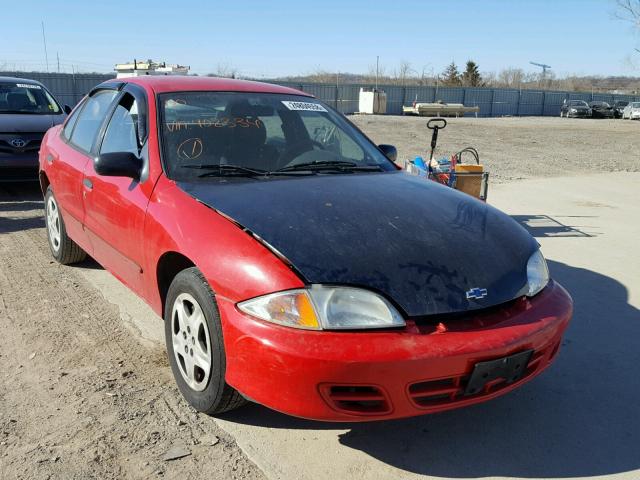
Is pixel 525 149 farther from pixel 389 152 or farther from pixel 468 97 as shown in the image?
pixel 468 97

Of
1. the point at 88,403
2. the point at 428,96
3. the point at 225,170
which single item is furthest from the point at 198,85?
the point at 428,96

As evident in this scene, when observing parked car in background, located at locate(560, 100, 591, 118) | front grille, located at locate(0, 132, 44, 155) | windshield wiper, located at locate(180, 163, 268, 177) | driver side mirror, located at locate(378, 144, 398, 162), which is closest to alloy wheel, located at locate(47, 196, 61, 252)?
windshield wiper, located at locate(180, 163, 268, 177)

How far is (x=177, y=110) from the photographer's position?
367 cm

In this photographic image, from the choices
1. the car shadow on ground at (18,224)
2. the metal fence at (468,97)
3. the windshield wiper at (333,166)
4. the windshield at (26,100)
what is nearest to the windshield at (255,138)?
the windshield wiper at (333,166)

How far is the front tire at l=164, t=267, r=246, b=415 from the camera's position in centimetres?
266

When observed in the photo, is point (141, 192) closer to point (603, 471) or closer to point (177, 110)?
point (177, 110)

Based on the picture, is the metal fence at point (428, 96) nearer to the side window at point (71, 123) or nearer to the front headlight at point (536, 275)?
the side window at point (71, 123)

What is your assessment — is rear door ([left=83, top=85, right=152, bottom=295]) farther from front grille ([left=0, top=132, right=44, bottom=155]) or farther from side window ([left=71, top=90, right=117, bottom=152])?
front grille ([left=0, top=132, right=44, bottom=155])

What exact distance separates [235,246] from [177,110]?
142 cm

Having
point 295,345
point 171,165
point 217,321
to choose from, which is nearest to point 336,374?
point 295,345

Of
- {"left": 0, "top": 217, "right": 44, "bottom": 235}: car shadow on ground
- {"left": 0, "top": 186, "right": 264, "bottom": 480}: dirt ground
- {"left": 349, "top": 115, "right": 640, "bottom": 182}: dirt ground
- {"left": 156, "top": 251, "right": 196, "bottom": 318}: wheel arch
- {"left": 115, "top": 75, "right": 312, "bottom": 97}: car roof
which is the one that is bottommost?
{"left": 0, "top": 186, "right": 264, "bottom": 480}: dirt ground

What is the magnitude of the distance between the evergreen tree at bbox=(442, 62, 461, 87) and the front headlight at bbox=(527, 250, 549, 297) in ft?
230

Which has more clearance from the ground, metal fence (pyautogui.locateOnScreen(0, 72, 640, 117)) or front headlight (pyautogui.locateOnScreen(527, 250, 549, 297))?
metal fence (pyautogui.locateOnScreen(0, 72, 640, 117))

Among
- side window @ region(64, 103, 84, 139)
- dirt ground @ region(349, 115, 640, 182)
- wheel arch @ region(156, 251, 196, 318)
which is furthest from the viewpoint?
dirt ground @ region(349, 115, 640, 182)
